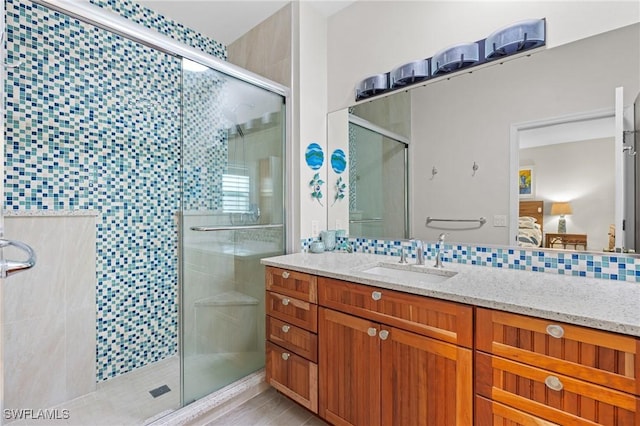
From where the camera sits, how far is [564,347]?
97 cm

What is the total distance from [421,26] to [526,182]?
1.17 metres

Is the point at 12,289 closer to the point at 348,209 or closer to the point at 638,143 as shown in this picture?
the point at 348,209

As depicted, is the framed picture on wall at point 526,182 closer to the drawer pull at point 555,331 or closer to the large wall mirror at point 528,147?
the large wall mirror at point 528,147

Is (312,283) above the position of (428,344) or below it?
above

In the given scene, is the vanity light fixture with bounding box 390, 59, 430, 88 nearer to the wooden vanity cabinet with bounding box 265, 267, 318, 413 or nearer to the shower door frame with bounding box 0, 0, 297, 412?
the shower door frame with bounding box 0, 0, 297, 412

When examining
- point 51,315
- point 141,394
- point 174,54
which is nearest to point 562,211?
point 174,54

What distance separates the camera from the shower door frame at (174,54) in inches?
51.8

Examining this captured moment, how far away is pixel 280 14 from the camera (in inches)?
93.0

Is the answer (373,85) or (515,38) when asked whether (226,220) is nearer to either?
(373,85)

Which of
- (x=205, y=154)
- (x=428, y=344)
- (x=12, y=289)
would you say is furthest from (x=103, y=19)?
(x=428, y=344)

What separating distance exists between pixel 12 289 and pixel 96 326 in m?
0.54

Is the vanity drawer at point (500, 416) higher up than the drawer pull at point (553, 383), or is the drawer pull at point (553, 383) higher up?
the drawer pull at point (553, 383)

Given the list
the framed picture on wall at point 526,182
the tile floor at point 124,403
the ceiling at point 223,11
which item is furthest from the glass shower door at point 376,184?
the tile floor at point 124,403

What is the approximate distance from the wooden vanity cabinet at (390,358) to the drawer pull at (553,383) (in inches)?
Answer: 9.1
